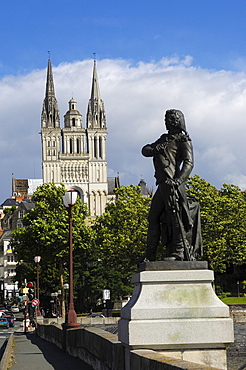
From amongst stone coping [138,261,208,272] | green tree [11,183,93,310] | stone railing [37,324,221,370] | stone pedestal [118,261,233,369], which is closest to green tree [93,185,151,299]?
green tree [11,183,93,310]

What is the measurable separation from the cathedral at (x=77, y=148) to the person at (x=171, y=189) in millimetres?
171360

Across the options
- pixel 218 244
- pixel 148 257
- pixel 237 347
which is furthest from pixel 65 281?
→ pixel 148 257

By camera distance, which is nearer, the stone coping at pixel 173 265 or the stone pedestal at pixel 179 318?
the stone pedestal at pixel 179 318

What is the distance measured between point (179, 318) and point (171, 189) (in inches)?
71.7

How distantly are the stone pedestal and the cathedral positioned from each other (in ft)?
566

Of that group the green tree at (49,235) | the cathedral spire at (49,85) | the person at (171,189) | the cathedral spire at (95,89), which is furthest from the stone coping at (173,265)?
the cathedral spire at (95,89)

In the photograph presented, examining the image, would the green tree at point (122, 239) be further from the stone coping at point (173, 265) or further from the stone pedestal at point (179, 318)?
the stone pedestal at point (179, 318)

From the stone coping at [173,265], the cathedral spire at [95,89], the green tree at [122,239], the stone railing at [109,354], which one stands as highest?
the cathedral spire at [95,89]

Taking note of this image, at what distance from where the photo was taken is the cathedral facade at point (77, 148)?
604 ft

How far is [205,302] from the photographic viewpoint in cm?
933

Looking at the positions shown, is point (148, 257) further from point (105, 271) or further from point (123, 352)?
point (105, 271)

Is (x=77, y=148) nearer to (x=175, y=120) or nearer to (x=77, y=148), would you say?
(x=77, y=148)

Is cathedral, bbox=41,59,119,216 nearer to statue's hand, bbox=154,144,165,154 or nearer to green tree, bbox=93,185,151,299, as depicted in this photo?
green tree, bbox=93,185,151,299

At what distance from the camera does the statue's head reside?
10.5 meters
